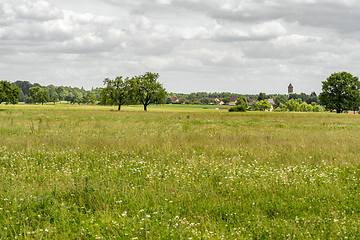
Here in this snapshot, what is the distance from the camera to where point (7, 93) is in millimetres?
65125

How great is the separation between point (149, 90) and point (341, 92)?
53.4 m

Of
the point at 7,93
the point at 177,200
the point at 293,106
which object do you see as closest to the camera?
the point at 177,200

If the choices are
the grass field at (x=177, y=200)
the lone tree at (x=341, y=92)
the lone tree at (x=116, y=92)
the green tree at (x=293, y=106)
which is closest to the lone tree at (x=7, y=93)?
the lone tree at (x=116, y=92)

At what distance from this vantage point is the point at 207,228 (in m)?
5.10

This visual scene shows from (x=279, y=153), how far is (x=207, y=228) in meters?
7.36

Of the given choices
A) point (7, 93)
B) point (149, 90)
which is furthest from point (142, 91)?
point (7, 93)

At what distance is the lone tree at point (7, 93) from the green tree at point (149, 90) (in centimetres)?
3026

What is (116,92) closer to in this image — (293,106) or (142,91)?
A: (142,91)

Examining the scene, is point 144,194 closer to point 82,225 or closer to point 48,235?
point 82,225

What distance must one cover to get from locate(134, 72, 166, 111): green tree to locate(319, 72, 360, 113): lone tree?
152ft

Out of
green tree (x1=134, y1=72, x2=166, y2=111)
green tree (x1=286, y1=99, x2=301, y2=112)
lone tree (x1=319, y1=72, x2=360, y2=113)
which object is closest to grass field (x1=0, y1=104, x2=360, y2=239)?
green tree (x1=134, y1=72, x2=166, y2=111)

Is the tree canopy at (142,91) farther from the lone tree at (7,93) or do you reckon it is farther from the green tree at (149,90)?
the lone tree at (7,93)

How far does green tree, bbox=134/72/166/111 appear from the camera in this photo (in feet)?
229

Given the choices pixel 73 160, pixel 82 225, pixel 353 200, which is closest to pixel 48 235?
pixel 82 225
